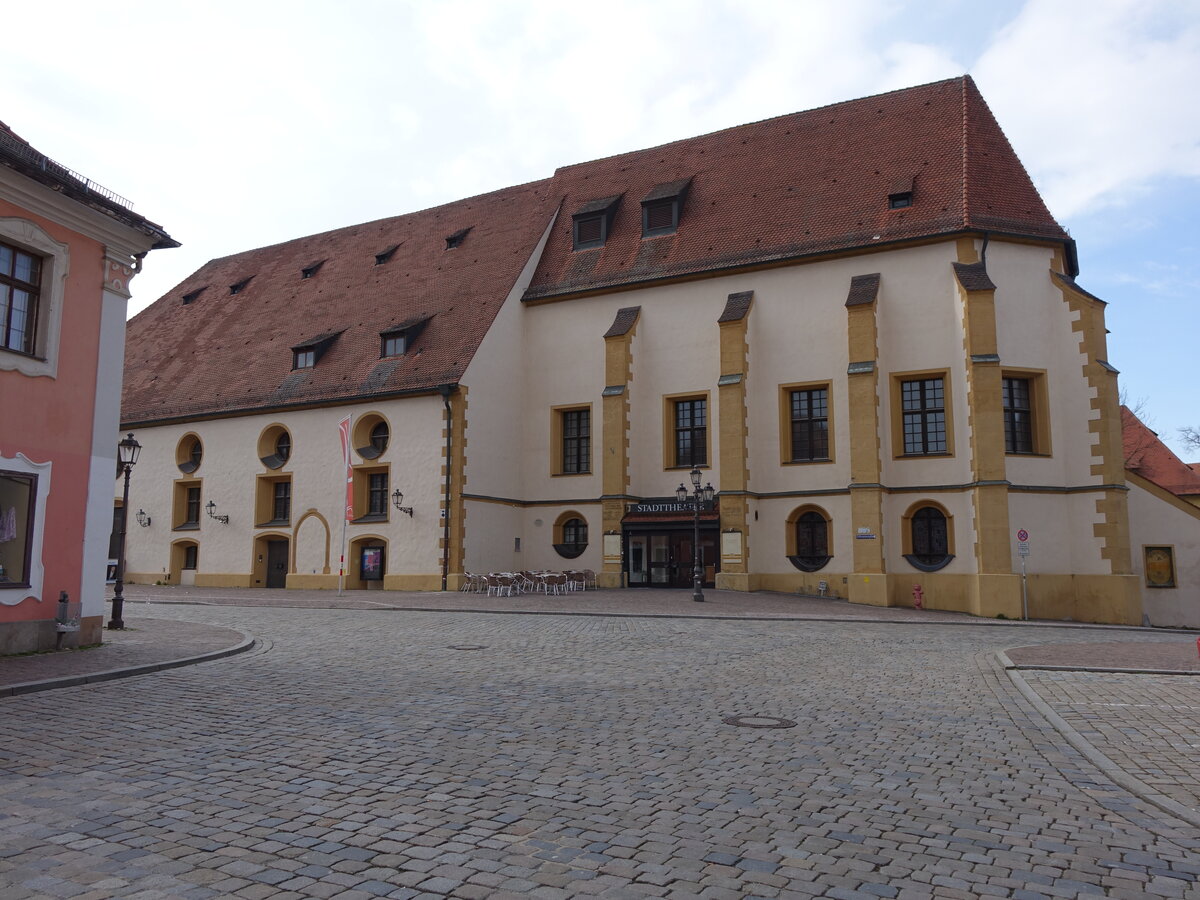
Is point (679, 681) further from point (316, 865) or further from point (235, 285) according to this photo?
point (235, 285)

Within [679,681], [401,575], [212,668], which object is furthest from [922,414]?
[212,668]

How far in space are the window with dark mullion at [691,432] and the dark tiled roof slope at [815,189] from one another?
14.9ft

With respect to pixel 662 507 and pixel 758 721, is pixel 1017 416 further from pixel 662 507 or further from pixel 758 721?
pixel 758 721

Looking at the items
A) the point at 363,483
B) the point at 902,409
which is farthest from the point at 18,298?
the point at 902,409

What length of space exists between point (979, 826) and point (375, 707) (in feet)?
18.4

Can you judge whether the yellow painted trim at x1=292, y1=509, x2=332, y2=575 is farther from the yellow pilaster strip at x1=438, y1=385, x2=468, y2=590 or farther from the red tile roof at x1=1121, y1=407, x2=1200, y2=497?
the red tile roof at x1=1121, y1=407, x2=1200, y2=497

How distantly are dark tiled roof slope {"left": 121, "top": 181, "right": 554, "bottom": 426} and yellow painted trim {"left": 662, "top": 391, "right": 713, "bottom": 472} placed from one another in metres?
6.82

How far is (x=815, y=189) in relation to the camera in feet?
106

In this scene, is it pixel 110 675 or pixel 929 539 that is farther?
pixel 929 539

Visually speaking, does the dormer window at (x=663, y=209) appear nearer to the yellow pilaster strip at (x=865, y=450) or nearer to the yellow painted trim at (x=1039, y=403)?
the yellow pilaster strip at (x=865, y=450)

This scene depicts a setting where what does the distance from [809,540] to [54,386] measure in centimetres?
2173

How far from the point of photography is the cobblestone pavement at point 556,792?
15.0 feet

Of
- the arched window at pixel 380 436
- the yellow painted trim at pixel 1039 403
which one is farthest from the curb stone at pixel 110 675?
the yellow painted trim at pixel 1039 403

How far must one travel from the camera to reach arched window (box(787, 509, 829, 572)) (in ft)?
95.6
